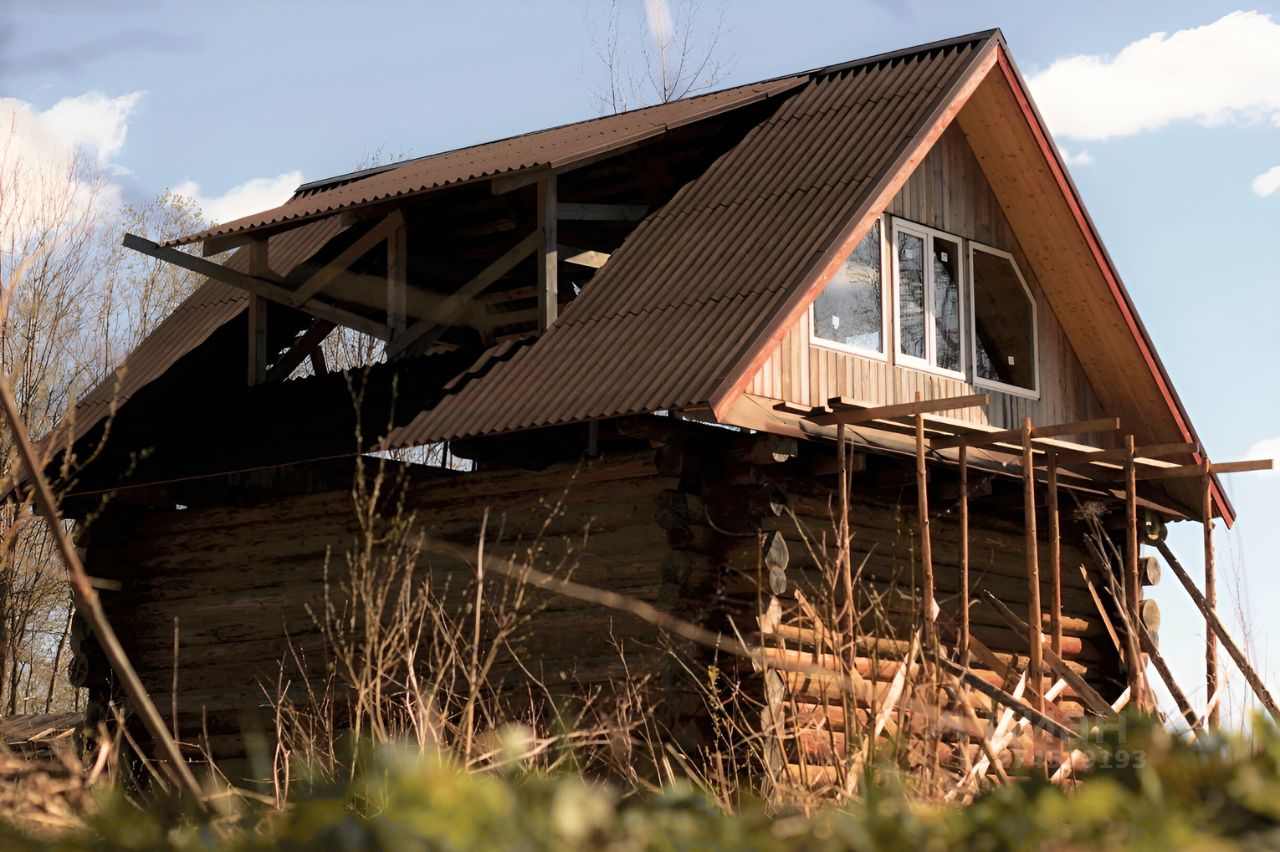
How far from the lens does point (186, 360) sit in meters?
15.0

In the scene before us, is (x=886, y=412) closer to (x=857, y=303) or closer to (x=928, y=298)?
(x=857, y=303)

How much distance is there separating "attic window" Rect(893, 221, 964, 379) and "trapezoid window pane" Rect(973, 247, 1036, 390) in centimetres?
61

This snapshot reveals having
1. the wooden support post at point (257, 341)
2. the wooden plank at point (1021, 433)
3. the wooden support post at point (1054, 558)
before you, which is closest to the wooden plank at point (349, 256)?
the wooden support post at point (257, 341)

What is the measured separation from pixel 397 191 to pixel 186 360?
3800 mm

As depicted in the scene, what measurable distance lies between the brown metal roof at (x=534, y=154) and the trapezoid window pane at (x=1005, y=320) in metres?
2.60

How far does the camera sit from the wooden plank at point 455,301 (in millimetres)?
12243

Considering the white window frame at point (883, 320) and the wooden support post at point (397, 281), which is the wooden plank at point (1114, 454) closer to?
the white window frame at point (883, 320)

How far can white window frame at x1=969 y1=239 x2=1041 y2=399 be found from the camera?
1359 cm

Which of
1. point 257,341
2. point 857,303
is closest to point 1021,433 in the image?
point 857,303

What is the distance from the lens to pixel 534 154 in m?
12.6

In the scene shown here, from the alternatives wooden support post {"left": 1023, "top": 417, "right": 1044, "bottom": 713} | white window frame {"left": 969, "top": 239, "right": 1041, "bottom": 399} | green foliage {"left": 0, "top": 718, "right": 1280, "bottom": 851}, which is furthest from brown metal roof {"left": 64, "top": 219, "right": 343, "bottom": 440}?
green foliage {"left": 0, "top": 718, "right": 1280, "bottom": 851}

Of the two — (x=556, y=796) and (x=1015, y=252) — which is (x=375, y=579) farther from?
(x=556, y=796)

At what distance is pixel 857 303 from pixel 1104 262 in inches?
106

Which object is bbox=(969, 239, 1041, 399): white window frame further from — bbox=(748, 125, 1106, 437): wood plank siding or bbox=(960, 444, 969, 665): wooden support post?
bbox=(960, 444, 969, 665): wooden support post
